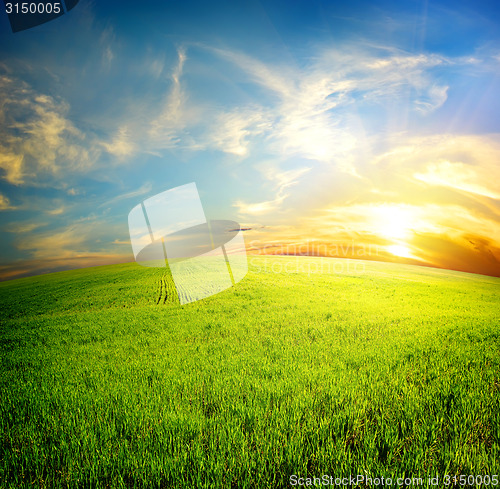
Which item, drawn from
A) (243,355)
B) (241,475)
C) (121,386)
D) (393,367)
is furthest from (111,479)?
(393,367)

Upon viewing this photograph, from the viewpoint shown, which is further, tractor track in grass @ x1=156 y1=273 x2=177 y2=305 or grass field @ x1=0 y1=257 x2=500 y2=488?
tractor track in grass @ x1=156 y1=273 x2=177 y2=305

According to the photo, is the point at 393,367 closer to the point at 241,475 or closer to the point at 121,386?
the point at 241,475

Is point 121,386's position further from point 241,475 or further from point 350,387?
point 350,387

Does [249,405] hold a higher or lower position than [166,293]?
higher

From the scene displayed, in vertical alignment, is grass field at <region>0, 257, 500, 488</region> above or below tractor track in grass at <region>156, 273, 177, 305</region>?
above

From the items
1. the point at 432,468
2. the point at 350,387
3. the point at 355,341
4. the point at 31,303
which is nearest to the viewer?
the point at 432,468

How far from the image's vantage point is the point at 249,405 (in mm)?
4680

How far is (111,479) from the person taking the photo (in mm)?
3219

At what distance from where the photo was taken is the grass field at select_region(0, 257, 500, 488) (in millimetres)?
3291

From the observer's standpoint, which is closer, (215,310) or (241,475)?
(241,475)

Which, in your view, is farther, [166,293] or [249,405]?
[166,293]

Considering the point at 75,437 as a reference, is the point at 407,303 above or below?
below

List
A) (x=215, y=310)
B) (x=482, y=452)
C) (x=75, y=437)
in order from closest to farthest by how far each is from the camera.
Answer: (x=482, y=452), (x=75, y=437), (x=215, y=310)

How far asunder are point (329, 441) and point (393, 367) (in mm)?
3886
